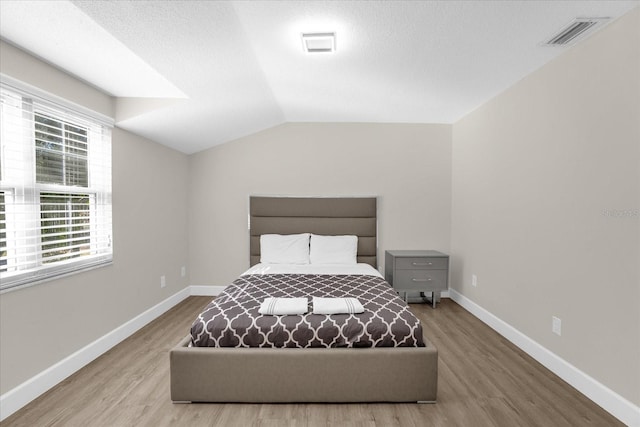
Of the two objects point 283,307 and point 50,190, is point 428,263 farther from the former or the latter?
point 50,190

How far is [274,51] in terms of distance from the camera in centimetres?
256

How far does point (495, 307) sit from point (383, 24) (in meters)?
2.85

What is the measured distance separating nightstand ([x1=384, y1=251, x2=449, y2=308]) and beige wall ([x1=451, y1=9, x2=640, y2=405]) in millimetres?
523

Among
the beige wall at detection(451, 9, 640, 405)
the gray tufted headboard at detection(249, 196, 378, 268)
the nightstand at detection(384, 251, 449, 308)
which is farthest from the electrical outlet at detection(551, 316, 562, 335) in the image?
the gray tufted headboard at detection(249, 196, 378, 268)

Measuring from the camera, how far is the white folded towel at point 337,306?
233 centimetres

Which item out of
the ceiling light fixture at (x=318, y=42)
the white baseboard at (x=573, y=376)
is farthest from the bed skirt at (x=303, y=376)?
the ceiling light fixture at (x=318, y=42)

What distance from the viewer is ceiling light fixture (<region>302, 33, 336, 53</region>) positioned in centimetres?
229

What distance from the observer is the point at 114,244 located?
10.1 feet

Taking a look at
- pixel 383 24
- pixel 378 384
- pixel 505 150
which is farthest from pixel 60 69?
pixel 505 150

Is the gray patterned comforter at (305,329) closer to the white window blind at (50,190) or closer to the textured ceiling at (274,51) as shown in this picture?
the white window blind at (50,190)

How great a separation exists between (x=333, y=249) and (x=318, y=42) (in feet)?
7.81

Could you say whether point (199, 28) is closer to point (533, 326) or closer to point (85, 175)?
point (85, 175)

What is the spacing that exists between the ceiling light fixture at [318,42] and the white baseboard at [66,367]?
2.82 m

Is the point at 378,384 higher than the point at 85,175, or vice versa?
the point at 85,175
